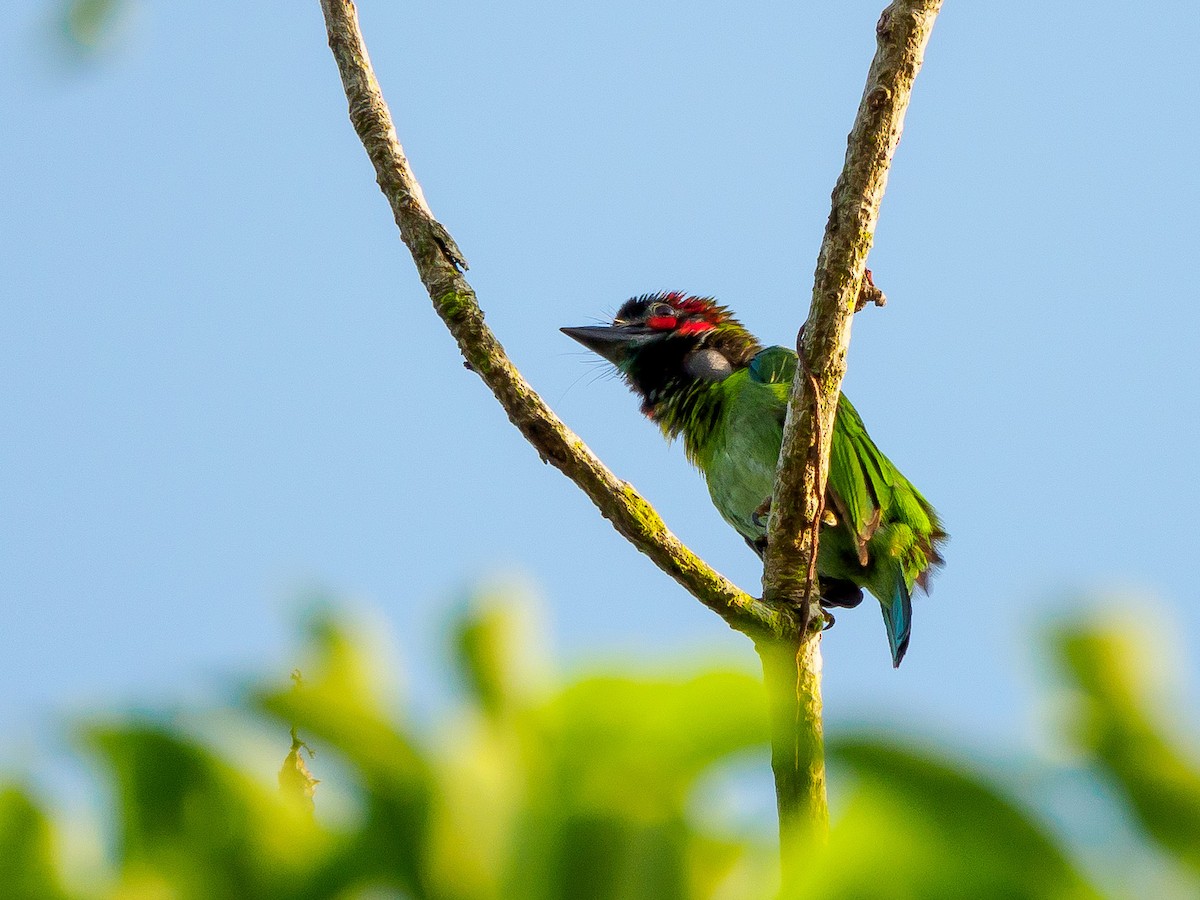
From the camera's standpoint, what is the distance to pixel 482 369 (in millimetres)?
3609

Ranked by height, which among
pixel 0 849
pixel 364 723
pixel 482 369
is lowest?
pixel 0 849

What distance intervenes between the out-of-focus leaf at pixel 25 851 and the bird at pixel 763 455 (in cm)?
410

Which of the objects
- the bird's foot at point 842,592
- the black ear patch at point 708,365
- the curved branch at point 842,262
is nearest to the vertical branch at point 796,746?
the curved branch at point 842,262

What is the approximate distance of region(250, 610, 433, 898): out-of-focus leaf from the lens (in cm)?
67

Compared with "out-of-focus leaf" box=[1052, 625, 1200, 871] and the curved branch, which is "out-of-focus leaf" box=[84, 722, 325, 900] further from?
the curved branch

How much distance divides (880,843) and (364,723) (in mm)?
279

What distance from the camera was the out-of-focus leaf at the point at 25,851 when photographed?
28.2 inches

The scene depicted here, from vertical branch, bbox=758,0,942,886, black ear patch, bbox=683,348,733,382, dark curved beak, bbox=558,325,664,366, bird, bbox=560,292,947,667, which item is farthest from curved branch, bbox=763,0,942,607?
dark curved beak, bbox=558,325,664,366

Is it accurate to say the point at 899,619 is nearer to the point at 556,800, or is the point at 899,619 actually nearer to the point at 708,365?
the point at 708,365

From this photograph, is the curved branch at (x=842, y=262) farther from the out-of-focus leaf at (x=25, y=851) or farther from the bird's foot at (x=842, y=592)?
the out-of-focus leaf at (x=25, y=851)

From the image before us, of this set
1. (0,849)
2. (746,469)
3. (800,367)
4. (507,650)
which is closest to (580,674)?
(507,650)

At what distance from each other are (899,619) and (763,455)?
2.76 feet

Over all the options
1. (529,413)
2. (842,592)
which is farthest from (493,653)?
(842,592)

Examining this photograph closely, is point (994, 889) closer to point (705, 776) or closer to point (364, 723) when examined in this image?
point (705, 776)
